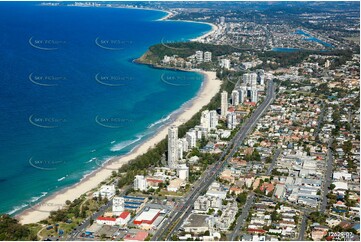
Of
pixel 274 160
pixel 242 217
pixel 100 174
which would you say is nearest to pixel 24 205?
pixel 100 174

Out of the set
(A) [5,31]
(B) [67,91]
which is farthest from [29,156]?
(A) [5,31]

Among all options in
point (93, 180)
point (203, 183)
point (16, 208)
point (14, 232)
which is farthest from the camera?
point (93, 180)

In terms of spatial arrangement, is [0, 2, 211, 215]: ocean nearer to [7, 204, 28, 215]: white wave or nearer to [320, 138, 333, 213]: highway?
[7, 204, 28, 215]: white wave

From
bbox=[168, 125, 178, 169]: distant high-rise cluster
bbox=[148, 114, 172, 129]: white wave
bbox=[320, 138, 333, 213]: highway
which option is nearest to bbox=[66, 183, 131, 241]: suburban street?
bbox=[168, 125, 178, 169]: distant high-rise cluster

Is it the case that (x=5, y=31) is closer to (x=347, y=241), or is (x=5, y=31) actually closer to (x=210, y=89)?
(x=210, y=89)

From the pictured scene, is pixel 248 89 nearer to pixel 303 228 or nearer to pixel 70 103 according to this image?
pixel 70 103

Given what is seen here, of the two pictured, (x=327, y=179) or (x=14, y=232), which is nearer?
(x=14, y=232)
